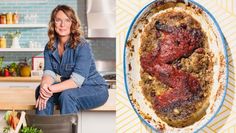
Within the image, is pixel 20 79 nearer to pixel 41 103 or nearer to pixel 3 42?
pixel 3 42

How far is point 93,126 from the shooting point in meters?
2.27

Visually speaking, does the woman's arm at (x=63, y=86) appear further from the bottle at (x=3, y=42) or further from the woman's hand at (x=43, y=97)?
the bottle at (x=3, y=42)

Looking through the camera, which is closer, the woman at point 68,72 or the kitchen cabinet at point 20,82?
the woman at point 68,72

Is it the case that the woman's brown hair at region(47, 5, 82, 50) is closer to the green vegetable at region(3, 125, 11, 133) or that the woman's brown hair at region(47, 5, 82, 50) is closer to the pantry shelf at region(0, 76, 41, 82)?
the green vegetable at region(3, 125, 11, 133)

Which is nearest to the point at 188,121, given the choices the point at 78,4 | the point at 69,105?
the point at 69,105

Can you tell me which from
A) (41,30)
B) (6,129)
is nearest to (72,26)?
(6,129)

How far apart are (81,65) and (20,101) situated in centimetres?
40

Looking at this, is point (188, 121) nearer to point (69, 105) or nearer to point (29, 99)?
point (69, 105)

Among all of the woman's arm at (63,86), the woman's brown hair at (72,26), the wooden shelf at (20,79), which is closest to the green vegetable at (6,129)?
the woman's arm at (63,86)

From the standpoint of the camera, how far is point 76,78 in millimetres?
2143

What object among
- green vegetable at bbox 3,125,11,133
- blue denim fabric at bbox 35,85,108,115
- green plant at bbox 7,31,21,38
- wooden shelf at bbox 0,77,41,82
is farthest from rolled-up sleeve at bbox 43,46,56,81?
green plant at bbox 7,31,21,38

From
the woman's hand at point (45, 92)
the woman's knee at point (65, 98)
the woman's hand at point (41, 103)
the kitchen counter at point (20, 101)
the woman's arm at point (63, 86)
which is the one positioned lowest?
the kitchen counter at point (20, 101)

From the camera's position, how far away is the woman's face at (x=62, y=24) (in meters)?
2.17

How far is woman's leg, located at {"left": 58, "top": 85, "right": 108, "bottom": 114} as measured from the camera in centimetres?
208
